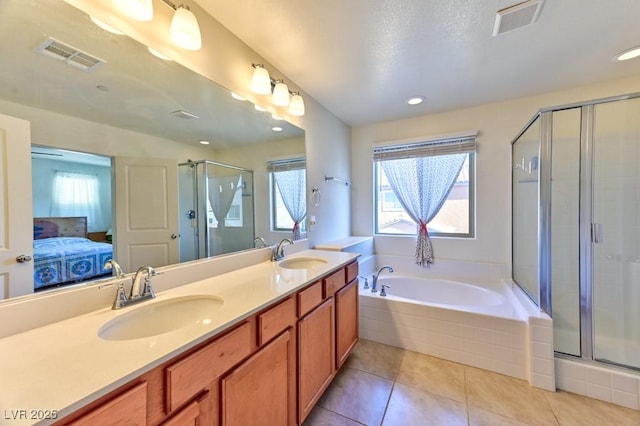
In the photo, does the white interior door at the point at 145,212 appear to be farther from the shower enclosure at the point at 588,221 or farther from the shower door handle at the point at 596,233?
the shower door handle at the point at 596,233

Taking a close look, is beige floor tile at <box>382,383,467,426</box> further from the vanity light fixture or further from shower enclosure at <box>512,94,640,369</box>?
the vanity light fixture

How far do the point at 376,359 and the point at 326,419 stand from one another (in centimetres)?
73

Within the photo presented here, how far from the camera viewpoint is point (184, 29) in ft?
4.00

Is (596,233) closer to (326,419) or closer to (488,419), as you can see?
(488,419)

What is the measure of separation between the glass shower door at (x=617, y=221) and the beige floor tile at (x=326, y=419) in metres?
2.03

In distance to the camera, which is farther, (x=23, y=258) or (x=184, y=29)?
(x=184, y=29)

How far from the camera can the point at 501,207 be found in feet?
9.09

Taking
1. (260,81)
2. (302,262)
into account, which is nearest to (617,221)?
(302,262)

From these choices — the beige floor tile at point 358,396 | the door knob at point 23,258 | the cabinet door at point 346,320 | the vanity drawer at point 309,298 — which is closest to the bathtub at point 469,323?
the cabinet door at point 346,320

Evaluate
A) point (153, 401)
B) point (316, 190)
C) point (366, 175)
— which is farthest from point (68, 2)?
point (366, 175)

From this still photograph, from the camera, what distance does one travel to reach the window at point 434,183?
115 inches

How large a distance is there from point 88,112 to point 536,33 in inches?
99.1

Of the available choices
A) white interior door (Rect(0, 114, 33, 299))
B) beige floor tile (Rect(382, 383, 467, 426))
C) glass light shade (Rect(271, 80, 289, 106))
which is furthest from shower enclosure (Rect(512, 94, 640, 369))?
white interior door (Rect(0, 114, 33, 299))

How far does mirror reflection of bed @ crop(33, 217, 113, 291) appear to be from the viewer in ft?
2.94
